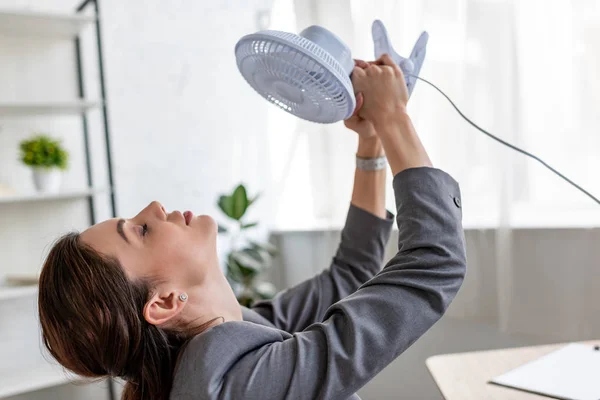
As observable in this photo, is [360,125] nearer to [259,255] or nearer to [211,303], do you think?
[211,303]

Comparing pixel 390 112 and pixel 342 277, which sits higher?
pixel 390 112

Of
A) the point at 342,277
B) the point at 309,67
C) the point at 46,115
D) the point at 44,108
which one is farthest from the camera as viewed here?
the point at 46,115

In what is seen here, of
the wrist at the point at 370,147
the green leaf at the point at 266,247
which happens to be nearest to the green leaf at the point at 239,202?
the green leaf at the point at 266,247

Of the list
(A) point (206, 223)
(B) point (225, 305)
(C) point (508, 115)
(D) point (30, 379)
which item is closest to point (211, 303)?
(B) point (225, 305)

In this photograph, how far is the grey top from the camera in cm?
87

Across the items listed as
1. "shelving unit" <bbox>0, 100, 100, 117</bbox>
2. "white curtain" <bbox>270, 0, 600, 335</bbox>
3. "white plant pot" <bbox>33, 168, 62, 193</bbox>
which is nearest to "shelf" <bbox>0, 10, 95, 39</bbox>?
"shelving unit" <bbox>0, 100, 100, 117</bbox>

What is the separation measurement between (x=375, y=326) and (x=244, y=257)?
6.95 ft

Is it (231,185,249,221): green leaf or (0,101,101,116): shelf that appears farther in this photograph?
(231,185,249,221): green leaf

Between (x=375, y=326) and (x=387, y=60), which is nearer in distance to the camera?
(x=375, y=326)

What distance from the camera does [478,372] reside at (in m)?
1.30

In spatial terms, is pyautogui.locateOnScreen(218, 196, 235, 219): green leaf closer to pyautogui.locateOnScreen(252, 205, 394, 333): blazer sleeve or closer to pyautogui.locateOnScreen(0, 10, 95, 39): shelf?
pyautogui.locateOnScreen(0, 10, 95, 39): shelf

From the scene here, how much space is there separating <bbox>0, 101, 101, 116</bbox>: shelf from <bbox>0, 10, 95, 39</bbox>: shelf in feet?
1.06

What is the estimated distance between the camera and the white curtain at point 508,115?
1812 millimetres

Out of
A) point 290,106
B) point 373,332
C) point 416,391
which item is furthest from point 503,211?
point 373,332
